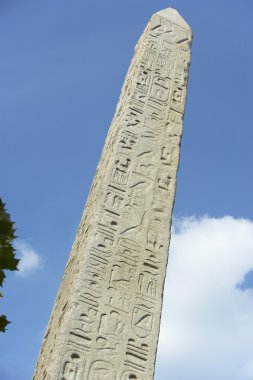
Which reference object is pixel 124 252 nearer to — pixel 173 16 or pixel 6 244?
pixel 6 244

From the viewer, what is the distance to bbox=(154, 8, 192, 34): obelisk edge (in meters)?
7.37

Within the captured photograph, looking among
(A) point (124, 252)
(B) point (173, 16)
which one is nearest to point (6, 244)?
(A) point (124, 252)

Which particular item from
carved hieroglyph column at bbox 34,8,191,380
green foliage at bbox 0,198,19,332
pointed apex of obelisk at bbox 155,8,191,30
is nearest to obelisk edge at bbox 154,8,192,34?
pointed apex of obelisk at bbox 155,8,191,30

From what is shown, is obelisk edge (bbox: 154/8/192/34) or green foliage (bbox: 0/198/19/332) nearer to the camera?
green foliage (bbox: 0/198/19/332)

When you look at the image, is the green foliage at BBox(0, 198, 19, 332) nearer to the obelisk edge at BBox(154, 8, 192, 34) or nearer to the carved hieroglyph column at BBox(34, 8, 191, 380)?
the carved hieroglyph column at BBox(34, 8, 191, 380)

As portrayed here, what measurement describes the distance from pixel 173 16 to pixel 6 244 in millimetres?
4873

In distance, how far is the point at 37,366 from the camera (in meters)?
4.09

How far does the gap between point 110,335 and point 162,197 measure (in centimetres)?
139

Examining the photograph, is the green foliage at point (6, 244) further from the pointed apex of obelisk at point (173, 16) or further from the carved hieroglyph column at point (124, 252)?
the pointed apex of obelisk at point (173, 16)

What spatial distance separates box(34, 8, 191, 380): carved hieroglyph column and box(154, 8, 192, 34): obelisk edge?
141cm

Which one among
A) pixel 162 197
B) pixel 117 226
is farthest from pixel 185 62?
pixel 117 226

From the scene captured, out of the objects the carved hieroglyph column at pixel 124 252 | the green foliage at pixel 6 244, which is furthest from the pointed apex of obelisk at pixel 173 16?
the green foliage at pixel 6 244

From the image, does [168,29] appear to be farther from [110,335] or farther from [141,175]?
[110,335]

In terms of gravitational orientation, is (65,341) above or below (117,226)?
below
